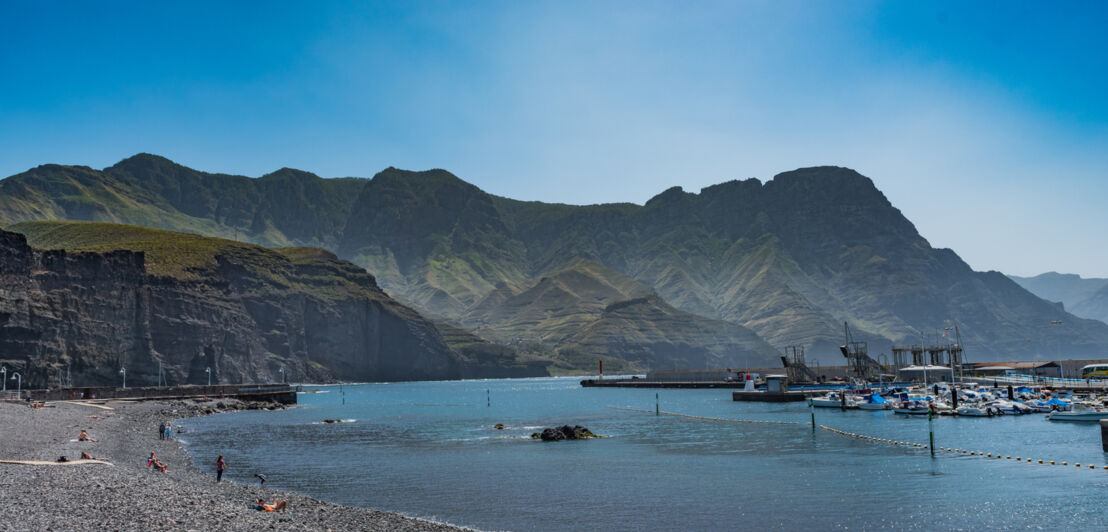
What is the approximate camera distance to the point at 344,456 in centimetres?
7512

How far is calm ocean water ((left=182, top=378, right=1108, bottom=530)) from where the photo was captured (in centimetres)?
4269

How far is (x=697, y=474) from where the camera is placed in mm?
58875

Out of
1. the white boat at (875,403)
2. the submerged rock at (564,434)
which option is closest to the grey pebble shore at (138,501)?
the submerged rock at (564,434)

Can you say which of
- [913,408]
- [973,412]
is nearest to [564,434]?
[913,408]

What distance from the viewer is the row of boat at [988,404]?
93.7 metres

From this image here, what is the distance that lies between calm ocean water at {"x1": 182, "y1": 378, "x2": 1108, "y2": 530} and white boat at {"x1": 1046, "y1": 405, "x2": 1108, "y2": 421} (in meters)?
1.73

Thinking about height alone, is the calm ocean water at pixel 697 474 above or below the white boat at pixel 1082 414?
below

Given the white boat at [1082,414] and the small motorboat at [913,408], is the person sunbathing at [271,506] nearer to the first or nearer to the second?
the white boat at [1082,414]

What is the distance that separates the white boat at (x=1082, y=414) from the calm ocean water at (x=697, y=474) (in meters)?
1.73

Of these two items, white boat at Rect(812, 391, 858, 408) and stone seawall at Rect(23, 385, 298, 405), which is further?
stone seawall at Rect(23, 385, 298, 405)

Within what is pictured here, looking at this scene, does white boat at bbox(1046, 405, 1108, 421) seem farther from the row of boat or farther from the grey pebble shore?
the grey pebble shore

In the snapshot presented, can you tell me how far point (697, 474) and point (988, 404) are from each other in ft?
214

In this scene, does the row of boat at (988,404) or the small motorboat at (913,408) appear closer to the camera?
the row of boat at (988,404)

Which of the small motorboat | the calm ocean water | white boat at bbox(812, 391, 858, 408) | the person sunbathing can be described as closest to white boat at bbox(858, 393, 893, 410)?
white boat at bbox(812, 391, 858, 408)
